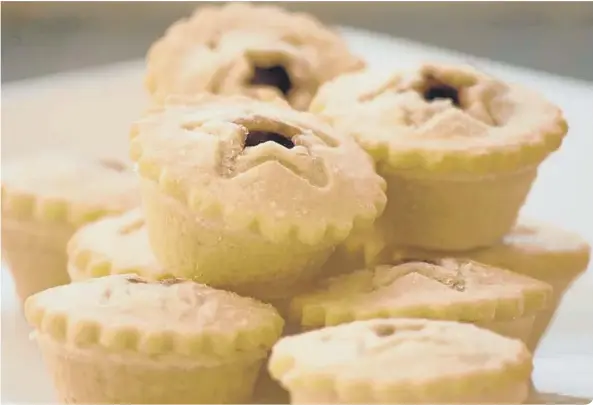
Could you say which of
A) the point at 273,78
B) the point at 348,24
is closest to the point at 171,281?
the point at 273,78

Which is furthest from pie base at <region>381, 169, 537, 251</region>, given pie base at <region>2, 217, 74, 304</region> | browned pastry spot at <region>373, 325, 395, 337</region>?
pie base at <region>2, 217, 74, 304</region>

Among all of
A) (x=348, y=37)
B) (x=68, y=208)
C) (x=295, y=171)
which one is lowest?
(x=348, y=37)

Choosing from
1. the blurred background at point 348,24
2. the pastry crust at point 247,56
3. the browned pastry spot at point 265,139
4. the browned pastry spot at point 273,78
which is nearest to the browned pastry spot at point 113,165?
the pastry crust at point 247,56

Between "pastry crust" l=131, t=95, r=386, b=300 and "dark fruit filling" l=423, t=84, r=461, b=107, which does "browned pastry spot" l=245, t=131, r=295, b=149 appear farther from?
"dark fruit filling" l=423, t=84, r=461, b=107

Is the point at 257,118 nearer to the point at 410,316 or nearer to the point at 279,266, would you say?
the point at 279,266

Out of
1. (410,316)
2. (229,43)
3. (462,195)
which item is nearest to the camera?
(410,316)

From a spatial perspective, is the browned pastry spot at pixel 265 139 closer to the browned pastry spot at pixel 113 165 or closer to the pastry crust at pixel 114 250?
the pastry crust at pixel 114 250

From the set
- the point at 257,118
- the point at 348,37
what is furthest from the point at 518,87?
the point at 348,37
